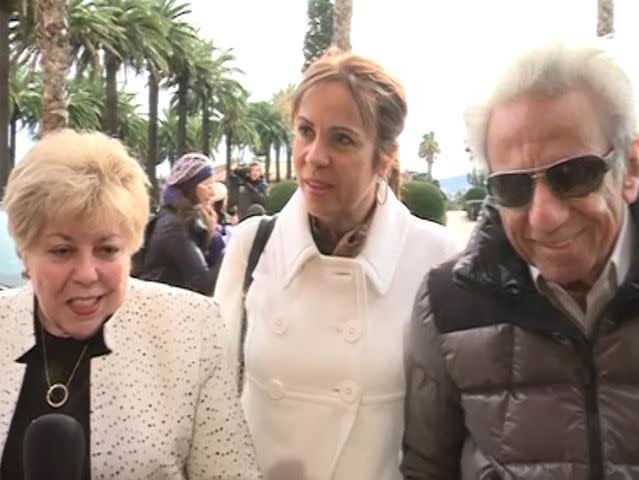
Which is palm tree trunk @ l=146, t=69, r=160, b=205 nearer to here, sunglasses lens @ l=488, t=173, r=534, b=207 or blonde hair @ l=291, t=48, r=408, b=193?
blonde hair @ l=291, t=48, r=408, b=193

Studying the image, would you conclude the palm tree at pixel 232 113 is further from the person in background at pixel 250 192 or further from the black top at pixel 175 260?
the black top at pixel 175 260

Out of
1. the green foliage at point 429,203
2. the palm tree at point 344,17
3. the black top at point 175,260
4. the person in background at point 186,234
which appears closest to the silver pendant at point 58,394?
the person in background at point 186,234

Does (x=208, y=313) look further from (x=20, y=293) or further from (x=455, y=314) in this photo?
(x=455, y=314)

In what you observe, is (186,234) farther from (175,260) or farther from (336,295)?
(336,295)

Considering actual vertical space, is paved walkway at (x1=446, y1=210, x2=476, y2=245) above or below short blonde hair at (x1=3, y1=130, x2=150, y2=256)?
below

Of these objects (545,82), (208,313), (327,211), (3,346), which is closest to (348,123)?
(327,211)

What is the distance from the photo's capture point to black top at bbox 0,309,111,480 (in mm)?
2215

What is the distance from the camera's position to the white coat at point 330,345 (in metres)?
2.60

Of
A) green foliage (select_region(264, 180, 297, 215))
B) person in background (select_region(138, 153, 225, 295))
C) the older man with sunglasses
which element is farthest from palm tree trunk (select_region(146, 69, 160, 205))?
the older man with sunglasses

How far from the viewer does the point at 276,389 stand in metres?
2.65

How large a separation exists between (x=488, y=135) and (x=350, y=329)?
85 centimetres

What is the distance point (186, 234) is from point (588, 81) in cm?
460

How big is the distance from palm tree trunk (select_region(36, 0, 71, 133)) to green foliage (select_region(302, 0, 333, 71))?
139ft

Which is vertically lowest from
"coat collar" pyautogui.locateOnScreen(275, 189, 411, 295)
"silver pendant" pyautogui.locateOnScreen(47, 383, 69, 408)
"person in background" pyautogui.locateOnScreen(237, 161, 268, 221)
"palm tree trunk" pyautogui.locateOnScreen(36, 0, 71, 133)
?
"person in background" pyautogui.locateOnScreen(237, 161, 268, 221)
